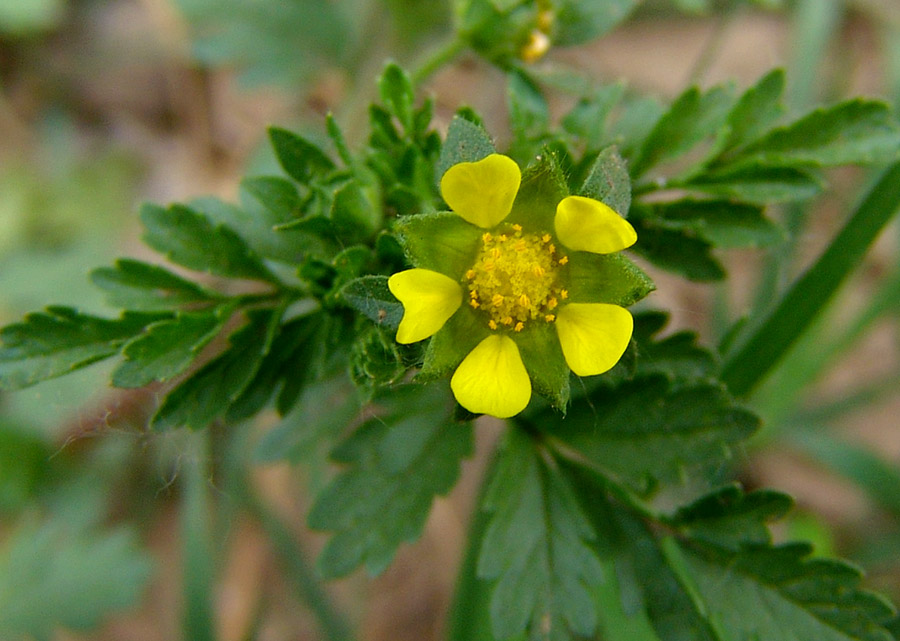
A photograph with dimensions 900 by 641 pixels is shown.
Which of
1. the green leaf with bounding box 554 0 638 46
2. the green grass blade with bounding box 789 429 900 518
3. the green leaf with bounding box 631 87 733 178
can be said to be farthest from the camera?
the green grass blade with bounding box 789 429 900 518

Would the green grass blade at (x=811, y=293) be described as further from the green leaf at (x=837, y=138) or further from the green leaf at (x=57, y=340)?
the green leaf at (x=57, y=340)

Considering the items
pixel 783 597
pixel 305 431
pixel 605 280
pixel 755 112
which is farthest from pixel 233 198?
pixel 783 597

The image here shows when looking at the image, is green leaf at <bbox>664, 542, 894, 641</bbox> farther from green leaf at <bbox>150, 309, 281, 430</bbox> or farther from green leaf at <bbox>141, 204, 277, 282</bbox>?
green leaf at <bbox>141, 204, 277, 282</bbox>

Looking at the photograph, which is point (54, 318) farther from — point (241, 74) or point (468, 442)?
point (241, 74)

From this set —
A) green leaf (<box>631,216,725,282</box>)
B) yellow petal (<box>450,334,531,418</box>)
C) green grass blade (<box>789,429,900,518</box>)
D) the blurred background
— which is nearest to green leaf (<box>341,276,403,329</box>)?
yellow petal (<box>450,334,531,418</box>)

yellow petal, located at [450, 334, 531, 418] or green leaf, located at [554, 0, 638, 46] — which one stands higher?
green leaf, located at [554, 0, 638, 46]

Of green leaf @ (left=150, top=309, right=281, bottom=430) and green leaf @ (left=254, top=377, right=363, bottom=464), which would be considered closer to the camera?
green leaf @ (left=150, top=309, right=281, bottom=430)
